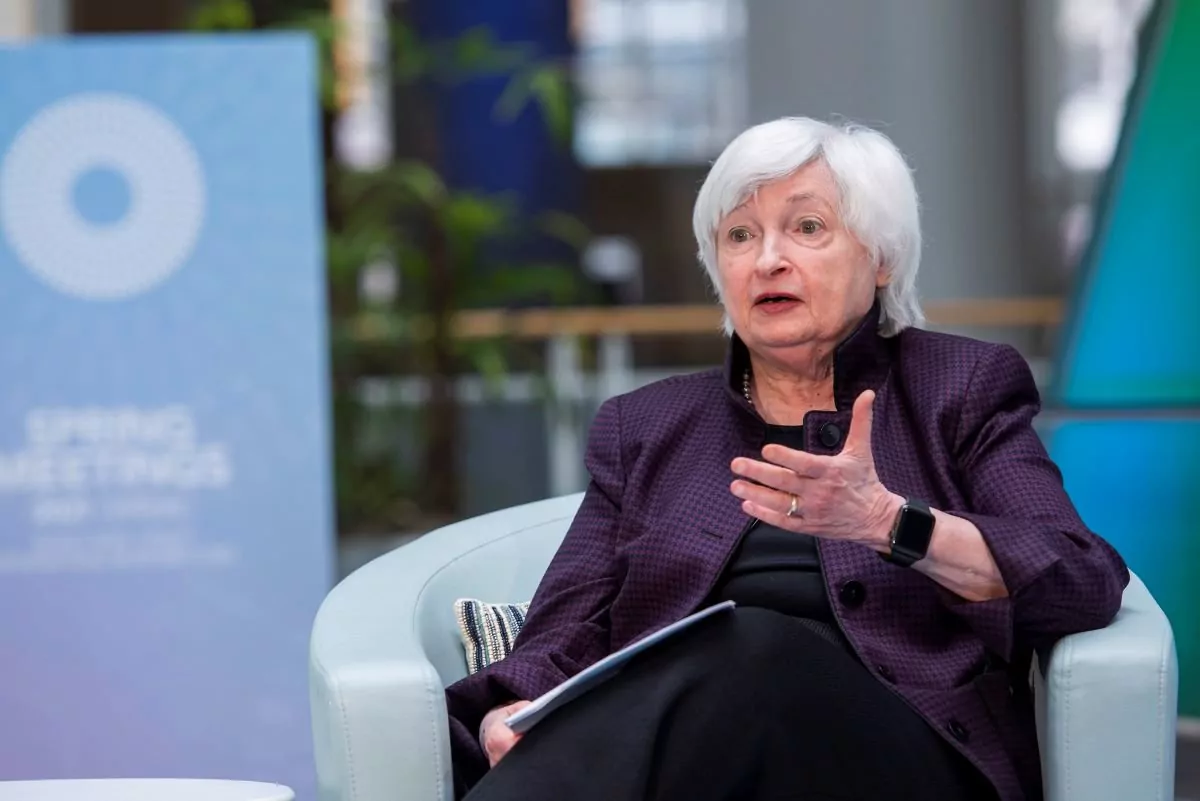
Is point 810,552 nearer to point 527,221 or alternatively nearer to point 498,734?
point 498,734

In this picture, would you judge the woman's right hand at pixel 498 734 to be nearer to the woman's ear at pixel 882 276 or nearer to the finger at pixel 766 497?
the finger at pixel 766 497

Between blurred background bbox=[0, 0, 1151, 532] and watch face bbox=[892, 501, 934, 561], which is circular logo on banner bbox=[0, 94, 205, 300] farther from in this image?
watch face bbox=[892, 501, 934, 561]

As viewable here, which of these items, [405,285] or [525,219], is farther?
[525,219]

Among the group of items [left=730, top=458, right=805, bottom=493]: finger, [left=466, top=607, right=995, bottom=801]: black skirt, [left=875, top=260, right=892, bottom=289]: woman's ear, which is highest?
[left=875, top=260, right=892, bottom=289]: woman's ear

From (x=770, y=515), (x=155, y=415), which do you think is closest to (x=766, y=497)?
(x=770, y=515)

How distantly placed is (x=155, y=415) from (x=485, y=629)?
1254 mm

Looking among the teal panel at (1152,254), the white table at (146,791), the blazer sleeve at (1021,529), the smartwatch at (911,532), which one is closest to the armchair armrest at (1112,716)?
the blazer sleeve at (1021,529)

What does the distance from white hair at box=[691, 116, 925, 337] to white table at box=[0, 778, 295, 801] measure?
0.91 meters

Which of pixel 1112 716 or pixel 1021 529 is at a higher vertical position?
pixel 1021 529

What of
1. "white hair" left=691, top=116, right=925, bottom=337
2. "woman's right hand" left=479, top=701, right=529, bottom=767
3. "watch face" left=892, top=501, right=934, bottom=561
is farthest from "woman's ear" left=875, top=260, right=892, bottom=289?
"woman's right hand" left=479, top=701, right=529, bottom=767

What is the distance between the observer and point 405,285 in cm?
479

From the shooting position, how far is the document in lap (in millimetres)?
1656

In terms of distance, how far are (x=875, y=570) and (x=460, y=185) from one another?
4.80 metres

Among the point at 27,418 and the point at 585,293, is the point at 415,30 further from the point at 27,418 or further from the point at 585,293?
the point at 27,418
